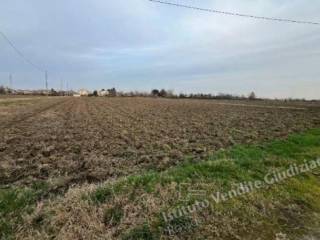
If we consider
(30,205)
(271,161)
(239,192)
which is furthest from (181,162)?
(30,205)

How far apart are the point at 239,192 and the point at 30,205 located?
156 inches

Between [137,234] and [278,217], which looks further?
[278,217]

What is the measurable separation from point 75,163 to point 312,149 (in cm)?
827

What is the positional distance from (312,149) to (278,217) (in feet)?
25.1

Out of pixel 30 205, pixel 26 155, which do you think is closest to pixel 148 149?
pixel 26 155

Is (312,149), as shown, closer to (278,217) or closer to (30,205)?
(278,217)

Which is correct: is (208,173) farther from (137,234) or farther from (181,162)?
(137,234)

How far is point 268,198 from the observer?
772 cm

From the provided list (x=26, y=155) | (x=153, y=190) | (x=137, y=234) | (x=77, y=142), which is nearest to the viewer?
(x=137, y=234)

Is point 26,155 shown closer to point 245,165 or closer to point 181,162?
point 181,162

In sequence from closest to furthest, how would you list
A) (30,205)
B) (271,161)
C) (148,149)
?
(30,205), (271,161), (148,149)

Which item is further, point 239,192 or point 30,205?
point 239,192

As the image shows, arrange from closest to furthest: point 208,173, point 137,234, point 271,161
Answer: point 137,234 → point 208,173 → point 271,161

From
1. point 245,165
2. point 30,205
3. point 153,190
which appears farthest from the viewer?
point 245,165
